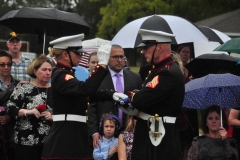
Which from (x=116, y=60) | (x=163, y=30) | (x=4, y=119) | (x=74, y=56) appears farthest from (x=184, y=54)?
(x=74, y=56)

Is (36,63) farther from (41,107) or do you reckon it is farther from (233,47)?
(233,47)

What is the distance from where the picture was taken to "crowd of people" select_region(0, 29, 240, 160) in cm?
593

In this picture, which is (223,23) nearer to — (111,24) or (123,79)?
(111,24)

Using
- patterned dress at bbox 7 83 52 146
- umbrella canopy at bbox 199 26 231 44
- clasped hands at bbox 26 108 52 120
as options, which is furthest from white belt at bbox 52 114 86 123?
umbrella canopy at bbox 199 26 231 44

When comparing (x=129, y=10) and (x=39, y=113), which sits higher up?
(x=129, y=10)

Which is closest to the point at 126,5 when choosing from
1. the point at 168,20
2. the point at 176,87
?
the point at 168,20

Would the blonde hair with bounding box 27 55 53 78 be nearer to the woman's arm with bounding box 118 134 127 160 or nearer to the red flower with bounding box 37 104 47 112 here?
the red flower with bounding box 37 104 47 112

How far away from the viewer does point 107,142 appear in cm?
818

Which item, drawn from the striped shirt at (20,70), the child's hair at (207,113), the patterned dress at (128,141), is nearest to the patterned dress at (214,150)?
the child's hair at (207,113)

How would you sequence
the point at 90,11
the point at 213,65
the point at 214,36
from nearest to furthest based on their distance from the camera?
1. the point at 213,65
2. the point at 214,36
3. the point at 90,11

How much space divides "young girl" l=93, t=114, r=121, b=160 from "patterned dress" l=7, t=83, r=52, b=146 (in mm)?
709

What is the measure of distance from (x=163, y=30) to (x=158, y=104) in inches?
119

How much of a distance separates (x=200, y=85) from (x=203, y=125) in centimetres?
67

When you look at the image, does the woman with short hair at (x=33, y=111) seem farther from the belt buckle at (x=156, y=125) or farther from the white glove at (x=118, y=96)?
the belt buckle at (x=156, y=125)
